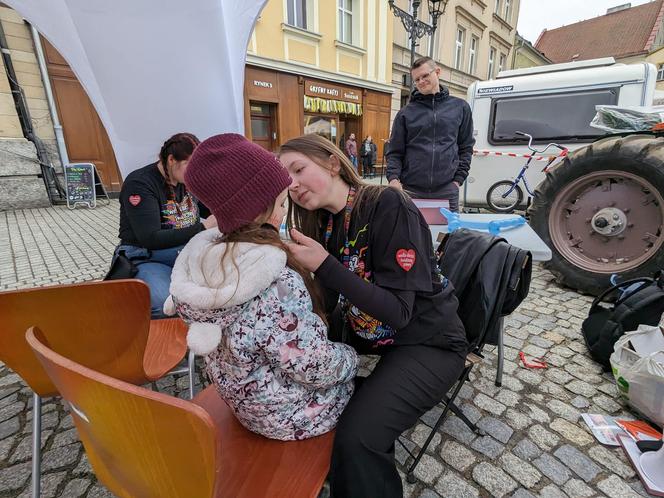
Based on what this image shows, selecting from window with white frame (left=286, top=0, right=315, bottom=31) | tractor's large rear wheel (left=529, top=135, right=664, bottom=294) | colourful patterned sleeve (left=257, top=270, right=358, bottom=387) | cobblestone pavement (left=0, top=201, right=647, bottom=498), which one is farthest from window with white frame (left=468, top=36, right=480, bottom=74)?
colourful patterned sleeve (left=257, top=270, right=358, bottom=387)

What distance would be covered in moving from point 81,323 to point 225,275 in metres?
0.73

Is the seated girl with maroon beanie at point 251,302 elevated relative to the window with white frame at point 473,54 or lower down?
lower down

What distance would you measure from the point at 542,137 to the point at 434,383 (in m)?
5.49

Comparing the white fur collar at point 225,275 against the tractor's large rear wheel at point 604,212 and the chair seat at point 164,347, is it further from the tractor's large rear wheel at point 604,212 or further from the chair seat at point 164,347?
the tractor's large rear wheel at point 604,212

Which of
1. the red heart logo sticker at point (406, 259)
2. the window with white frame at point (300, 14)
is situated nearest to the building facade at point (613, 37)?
the window with white frame at point (300, 14)

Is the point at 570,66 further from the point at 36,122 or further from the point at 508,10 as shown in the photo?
the point at 508,10

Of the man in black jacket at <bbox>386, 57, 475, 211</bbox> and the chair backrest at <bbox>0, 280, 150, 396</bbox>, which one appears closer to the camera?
the chair backrest at <bbox>0, 280, 150, 396</bbox>

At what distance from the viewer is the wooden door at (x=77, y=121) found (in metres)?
8.56

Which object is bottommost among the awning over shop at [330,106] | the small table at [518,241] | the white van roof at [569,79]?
the small table at [518,241]

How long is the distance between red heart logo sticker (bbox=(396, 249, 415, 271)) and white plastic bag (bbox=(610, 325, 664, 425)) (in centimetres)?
156

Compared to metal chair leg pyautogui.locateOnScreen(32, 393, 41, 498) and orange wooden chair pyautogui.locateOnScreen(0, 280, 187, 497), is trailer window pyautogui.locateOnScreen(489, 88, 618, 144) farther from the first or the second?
metal chair leg pyautogui.locateOnScreen(32, 393, 41, 498)

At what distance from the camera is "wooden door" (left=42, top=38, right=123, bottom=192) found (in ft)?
28.1

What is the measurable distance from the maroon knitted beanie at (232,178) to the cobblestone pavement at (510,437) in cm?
144

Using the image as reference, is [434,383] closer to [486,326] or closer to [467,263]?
[486,326]
